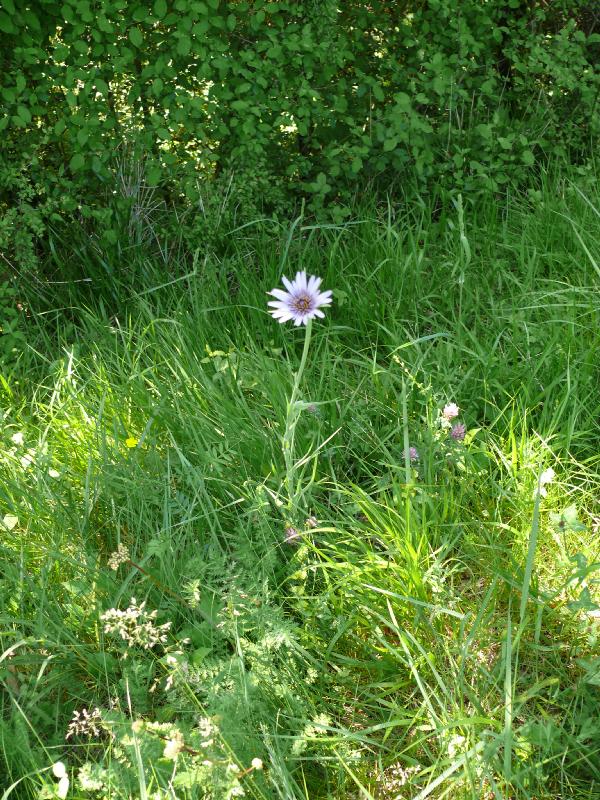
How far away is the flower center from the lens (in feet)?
7.14

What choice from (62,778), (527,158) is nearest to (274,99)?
(527,158)

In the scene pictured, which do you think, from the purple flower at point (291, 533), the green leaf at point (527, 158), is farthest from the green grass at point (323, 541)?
the green leaf at point (527, 158)

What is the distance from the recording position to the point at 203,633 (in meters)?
1.96

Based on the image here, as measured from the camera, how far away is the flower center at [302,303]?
218 centimetres

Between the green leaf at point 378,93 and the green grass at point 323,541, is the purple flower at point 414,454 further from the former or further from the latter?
the green leaf at point 378,93

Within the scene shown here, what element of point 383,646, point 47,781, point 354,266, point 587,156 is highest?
point 587,156

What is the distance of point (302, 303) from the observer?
86.0 inches

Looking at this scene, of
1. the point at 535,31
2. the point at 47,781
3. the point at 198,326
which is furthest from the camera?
the point at 535,31

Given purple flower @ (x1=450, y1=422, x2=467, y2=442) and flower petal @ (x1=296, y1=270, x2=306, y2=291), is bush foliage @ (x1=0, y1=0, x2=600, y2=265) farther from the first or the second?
purple flower @ (x1=450, y1=422, x2=467, y2=442)

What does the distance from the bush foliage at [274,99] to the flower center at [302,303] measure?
138 centimetres

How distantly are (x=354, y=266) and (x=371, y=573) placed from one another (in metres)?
1.57

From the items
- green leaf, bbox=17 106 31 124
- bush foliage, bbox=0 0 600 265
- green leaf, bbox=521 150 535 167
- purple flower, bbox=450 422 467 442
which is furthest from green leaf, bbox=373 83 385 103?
purple flower, bbox=450 422 467 442

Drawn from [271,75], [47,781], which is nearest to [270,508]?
[47,781]

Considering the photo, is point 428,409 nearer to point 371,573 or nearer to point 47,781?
point 371,573
